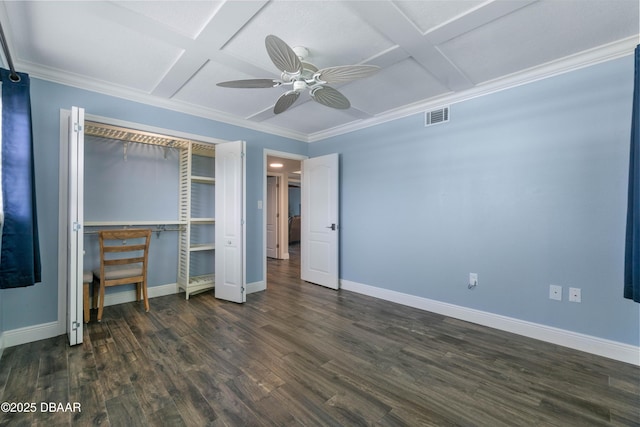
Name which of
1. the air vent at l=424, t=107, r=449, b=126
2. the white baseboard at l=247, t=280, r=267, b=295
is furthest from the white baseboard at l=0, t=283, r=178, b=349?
the air vent at l=424, t=107, r=449, b=126

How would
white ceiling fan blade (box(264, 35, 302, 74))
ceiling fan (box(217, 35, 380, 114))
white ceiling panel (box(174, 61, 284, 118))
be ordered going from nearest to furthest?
white ceiling fan blade (box(264, 35, 302, 74)) < ceiling fan (box(217, 35, 380, 114)) < white ceiling panel (box(174, 61, 284, 118))

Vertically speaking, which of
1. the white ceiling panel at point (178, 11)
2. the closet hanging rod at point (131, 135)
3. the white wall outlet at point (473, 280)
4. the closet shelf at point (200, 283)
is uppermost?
the white ceiling panel at point (178, 11)

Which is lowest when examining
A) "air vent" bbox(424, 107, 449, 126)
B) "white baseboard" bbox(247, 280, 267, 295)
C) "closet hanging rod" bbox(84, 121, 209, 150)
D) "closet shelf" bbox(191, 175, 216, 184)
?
"white baseboard" bbox(247, 280, 267, 295)

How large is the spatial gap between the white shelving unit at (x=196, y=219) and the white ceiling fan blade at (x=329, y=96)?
2.22 meters

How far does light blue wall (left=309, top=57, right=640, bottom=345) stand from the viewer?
2.32 meters

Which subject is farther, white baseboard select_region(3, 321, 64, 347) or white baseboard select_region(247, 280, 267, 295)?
white baseboard select_region(247, 280, 267, 295)

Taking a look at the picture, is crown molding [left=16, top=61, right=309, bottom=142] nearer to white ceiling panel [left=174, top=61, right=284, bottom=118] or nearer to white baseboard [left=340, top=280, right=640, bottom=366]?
white ceiling panel [left=174, top=61, right=284, bottom=118]

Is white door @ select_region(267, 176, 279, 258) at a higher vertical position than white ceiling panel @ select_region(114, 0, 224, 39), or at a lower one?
lower

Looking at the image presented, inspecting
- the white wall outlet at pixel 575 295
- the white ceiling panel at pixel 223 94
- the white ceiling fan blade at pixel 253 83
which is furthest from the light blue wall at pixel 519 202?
the white ceiling fan blade at pixel 253 83

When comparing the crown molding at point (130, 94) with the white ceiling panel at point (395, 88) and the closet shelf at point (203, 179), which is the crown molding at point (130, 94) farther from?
the white ceiling panel at point (395, 88)

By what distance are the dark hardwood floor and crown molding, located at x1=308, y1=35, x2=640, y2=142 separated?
8.32ft

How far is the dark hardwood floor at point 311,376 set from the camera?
166 centimetres

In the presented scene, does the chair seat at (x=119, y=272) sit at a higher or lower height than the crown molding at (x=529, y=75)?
lower

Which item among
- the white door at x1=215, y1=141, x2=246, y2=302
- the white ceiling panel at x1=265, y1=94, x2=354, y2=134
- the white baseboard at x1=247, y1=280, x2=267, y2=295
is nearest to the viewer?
the white ceiling panel at x1=265, y1=94, x2=354, y2=134
